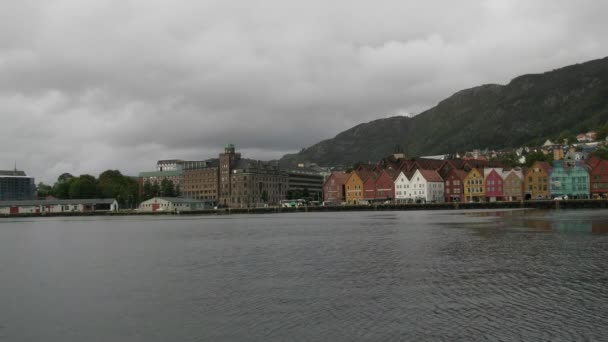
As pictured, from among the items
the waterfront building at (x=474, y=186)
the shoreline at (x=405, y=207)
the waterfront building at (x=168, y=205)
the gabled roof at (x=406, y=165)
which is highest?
the gabled roof at (x=406, y=165)

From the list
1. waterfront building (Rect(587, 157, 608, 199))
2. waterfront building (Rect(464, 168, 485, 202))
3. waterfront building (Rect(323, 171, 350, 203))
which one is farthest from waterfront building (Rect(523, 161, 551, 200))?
waterfront building (Rect(323, 171, 350, 203))

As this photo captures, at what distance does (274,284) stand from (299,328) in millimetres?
8168

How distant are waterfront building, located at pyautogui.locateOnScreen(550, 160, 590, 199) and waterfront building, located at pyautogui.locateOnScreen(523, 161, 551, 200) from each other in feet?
4.14

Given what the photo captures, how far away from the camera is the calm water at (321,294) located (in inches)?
705

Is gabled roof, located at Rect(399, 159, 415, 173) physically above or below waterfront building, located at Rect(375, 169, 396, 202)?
above

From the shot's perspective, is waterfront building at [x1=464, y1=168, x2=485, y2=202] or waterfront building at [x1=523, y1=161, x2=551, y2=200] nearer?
waterfront building at [x1=523, y1=161, x2=551, y2=200]

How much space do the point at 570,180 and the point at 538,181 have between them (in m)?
6.87

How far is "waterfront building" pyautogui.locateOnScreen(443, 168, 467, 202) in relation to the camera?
14662cm

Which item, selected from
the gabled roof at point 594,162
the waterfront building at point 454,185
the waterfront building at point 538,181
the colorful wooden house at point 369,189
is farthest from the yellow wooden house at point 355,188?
the gabled roof at point 594,162

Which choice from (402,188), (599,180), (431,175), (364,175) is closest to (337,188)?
(364,175)

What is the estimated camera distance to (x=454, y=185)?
14850 cm

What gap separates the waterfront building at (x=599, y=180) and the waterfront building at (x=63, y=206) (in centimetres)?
13601

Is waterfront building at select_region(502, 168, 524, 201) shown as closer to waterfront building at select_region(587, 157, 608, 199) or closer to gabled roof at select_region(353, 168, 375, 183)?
waterfront building at select_region(587, 157, 608, 199)

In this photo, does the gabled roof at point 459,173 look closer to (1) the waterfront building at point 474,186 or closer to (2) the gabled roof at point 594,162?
(1) the waterfront building at point 474,186
